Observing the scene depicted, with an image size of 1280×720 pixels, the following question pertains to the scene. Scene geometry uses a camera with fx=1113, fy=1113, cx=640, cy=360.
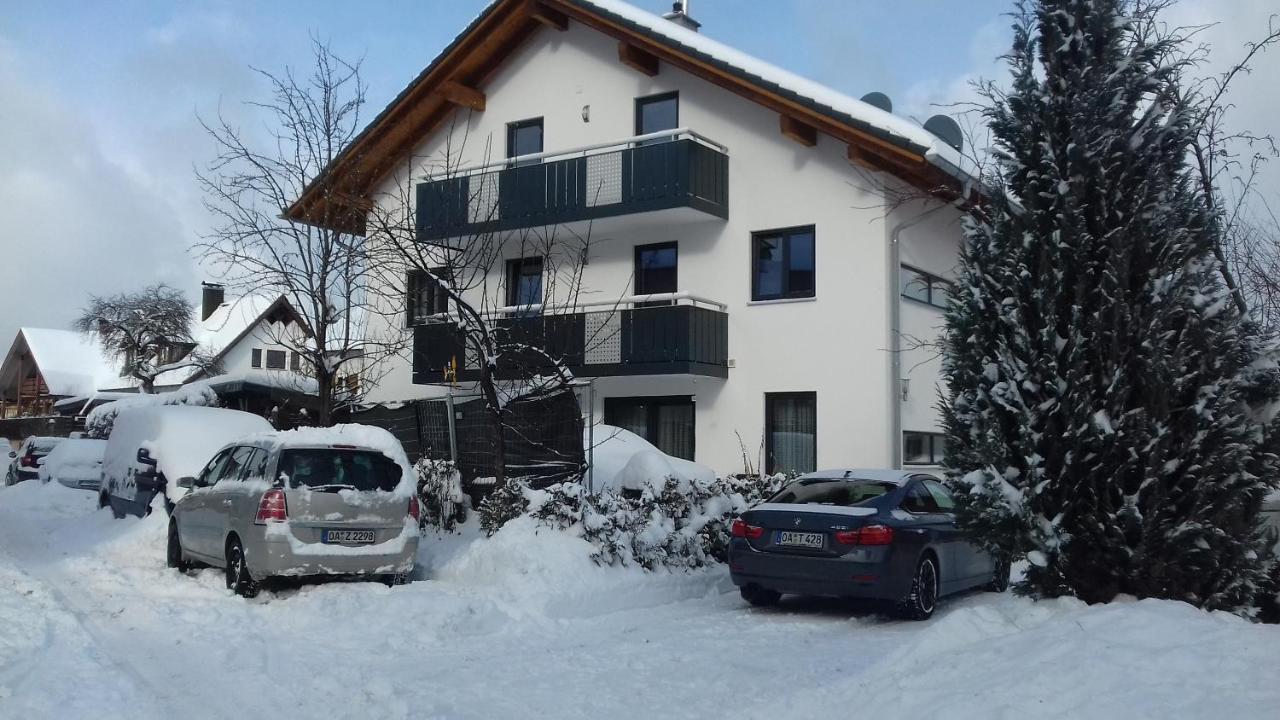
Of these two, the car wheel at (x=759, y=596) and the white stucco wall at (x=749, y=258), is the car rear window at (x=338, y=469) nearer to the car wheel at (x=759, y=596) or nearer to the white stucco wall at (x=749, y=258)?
the car wheel at (x=759, y=596)

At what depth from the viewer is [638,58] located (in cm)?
2205

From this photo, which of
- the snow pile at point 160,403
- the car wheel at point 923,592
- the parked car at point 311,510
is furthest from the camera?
the snow pile at point 160,403

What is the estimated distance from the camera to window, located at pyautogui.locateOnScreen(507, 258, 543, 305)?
2281 cm

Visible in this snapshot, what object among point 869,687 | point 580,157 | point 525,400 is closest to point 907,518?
point 869,687

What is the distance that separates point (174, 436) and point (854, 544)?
1090cm

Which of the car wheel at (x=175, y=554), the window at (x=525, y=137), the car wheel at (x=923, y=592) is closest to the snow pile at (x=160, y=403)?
the window at (x=525, y=137)

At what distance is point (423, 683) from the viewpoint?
761 centimetres

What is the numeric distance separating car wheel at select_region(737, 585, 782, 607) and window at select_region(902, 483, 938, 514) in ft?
5.41

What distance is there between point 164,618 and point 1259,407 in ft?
29.3

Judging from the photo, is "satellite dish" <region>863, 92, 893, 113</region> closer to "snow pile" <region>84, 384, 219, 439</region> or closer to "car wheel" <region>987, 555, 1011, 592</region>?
"car wheel" <region>987, 555, 1011, 592</region>

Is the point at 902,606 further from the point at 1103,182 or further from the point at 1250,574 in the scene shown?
the point at 1103,182

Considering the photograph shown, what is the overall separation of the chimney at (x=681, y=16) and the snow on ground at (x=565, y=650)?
16504mm

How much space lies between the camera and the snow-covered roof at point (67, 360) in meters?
68.3

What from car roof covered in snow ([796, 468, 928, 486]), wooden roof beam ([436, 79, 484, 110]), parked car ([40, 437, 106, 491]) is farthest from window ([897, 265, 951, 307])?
parked car ([40, 437, 106, 491])
